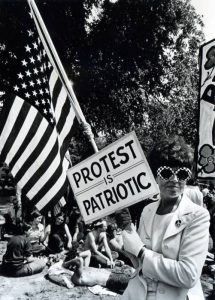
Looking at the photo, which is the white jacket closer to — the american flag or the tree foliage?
the american flag

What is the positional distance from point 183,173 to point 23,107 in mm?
2575

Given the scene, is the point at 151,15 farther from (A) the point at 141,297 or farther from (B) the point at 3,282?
(A) the point at 141,297

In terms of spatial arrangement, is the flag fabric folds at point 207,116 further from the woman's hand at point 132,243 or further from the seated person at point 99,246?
the seated person at point 99,246

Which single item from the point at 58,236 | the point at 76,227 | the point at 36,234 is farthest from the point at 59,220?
the point at 76,227

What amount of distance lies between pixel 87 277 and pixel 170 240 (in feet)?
19.8

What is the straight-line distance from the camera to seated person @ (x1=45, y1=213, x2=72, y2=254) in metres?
10.6

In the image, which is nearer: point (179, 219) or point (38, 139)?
point (179, 219)

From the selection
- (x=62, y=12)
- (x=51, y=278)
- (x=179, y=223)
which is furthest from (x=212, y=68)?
(x=62, y=12)

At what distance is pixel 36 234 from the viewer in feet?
37.3

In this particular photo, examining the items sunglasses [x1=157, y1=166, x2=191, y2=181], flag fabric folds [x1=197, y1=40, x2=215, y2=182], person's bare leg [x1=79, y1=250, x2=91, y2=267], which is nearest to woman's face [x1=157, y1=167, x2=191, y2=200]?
sunglasses [x1=157, y1=166, x2=191, y2=181]

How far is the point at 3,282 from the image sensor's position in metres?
8.09

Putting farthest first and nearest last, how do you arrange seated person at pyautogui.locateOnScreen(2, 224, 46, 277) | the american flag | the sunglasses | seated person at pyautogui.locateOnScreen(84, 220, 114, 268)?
1. seated person at pyautogui.locateOnScreen(84, 220, 114, 268)
2. seated person at pyautogui.locateOnScreen(2, 224, 46, 277)
3. the american flag
4. the sunglasses

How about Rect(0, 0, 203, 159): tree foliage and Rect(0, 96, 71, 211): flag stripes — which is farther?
Rect(0, 0, 203, 159): tree foliage

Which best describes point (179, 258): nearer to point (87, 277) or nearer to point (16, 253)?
point (87, 277)
